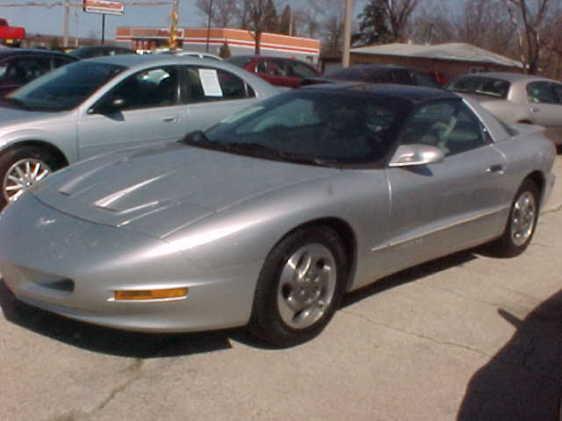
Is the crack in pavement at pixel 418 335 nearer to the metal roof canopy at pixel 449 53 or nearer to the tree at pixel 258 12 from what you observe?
the tree at pixel 258 12

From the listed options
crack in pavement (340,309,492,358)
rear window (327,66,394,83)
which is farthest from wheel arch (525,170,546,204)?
rear window (327,66,394,83)

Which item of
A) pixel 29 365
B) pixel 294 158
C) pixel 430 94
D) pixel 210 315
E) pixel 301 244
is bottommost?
pixel 29 365

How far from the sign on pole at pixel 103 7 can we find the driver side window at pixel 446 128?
1178 inches

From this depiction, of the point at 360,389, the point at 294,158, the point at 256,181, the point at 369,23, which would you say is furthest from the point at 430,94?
the point at 369,23

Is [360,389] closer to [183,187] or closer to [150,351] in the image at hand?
[150,351]

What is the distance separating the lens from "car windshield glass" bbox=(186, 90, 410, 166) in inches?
198

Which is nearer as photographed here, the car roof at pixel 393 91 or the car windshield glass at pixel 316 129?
the car windshield glass at pixel 316 129

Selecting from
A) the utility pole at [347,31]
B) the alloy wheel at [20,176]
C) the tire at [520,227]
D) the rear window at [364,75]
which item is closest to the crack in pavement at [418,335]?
the tire at [520,227]

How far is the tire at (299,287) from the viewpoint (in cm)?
421

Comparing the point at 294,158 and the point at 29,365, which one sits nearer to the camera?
the point at 29,365

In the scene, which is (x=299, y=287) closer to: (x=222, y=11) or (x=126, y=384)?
(x=126, y=384)

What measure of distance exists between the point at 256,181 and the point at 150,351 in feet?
3.34

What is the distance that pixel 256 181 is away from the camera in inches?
178

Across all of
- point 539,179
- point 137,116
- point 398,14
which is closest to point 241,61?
point 137,116
